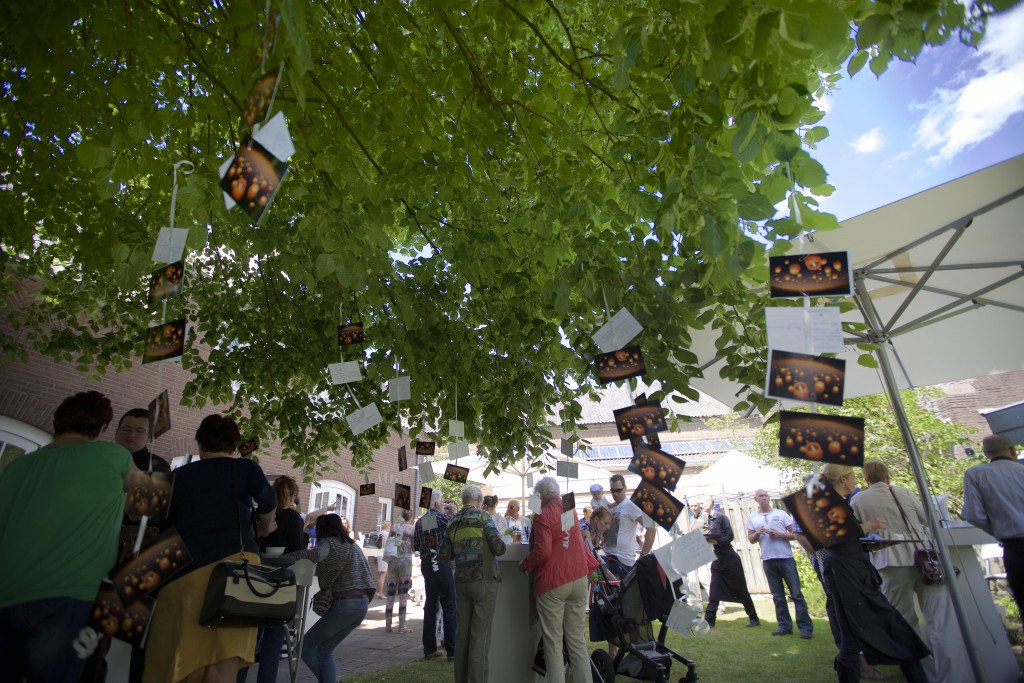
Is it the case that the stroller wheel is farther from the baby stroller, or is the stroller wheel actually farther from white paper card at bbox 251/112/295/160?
white paper card at bbox 251/112/295/160

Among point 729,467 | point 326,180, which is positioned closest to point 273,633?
point 326,180

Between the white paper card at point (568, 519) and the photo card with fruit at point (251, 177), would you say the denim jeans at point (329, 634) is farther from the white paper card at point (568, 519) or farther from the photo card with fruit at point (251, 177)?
the photo card with fruit at point (251, 177)

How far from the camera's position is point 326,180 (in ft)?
9.81

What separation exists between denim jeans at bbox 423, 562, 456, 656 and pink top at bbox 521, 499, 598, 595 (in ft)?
6.75

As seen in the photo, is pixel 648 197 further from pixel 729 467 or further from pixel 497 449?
pixel 729 467

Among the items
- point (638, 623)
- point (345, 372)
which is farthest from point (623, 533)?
point (345, 372)

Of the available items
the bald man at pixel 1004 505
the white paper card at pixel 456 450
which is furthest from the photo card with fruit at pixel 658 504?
the bald man at pixel 1004 505

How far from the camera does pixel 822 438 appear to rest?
2146mm

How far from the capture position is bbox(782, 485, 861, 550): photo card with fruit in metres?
2.33

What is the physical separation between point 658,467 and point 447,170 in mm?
2521

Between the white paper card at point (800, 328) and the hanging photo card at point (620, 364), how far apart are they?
740 mm

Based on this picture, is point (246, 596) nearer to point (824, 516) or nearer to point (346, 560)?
point (346, 560)

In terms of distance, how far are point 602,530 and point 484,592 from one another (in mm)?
2292

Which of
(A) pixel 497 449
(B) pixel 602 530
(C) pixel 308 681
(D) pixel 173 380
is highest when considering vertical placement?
(D) pixel 173 380
